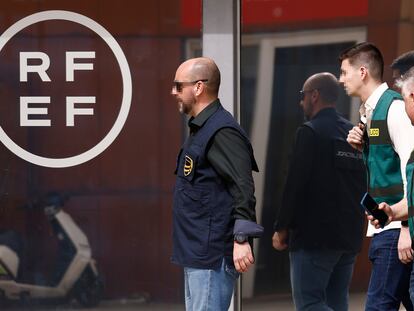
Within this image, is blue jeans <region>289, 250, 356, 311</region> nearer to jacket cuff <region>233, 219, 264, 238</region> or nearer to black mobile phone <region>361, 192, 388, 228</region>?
black mobile phone <region>361, 192, 388, 228</region>

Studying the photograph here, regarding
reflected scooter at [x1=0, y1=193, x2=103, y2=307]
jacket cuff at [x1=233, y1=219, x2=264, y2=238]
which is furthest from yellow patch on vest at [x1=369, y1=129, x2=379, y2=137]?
reflected scooter at [x1=0, y1=193, x2=103, y2=307]

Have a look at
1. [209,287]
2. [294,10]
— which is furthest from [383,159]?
[294,10]

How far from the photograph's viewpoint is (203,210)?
188 inches

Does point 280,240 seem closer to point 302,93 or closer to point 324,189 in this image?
point 324,189

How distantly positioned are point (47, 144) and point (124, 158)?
1.65 ft

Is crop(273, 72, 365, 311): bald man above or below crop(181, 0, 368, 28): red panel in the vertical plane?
below

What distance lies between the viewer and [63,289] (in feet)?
21.6

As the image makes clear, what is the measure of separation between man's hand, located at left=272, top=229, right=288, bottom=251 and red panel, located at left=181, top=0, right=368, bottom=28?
1351 millimetres

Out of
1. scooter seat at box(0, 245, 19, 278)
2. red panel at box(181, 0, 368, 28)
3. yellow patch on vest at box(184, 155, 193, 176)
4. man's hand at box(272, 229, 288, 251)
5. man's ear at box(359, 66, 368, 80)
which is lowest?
scooter seat at box(0, 245, 19, 278)

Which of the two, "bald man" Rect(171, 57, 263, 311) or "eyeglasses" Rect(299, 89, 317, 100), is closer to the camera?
"bald man" Rect(171, 57, 263, 311)

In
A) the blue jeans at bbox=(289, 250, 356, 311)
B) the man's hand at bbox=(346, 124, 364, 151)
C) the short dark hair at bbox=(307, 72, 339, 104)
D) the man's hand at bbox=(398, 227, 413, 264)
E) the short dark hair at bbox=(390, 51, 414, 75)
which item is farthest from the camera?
the short dark hair at bbox=(307, 72, 339, 104)

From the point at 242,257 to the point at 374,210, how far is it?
2.13 ft

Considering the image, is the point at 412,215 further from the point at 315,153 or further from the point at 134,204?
the point at 134,204

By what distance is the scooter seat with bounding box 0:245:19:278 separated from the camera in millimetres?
6566
